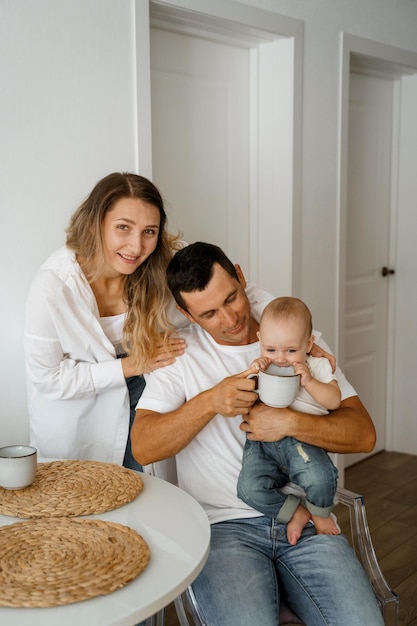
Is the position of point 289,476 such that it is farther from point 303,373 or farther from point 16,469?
point 16,469

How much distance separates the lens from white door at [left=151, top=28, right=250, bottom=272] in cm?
288

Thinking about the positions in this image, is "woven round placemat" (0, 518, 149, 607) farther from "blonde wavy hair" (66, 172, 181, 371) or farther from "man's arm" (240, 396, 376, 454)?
"blonde wavy hair" (66, 172, 181, 371)

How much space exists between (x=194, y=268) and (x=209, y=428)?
0.40 m

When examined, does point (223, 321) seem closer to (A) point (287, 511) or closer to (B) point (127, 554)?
(A) point (287, 511)

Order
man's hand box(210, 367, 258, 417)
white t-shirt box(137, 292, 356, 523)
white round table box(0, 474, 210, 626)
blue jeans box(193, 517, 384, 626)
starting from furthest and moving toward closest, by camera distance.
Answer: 1. white t-shirt box(137, 292, 356, 523)
2. man's hand box(210, 367, 258, 417)
3. blue jeans box(193, 517, 384, 626)
4. white round table box(0, 474, 210, 626)

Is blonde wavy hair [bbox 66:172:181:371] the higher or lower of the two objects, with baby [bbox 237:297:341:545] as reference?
higher

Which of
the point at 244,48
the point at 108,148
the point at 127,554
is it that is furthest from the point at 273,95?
the point at 127,554

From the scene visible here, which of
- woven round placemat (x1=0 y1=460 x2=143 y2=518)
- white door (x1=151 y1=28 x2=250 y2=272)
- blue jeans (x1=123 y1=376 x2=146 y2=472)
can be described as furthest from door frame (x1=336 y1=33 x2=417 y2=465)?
→ woven round placemat (x1=0 y1=460 x2=143 y2=518)

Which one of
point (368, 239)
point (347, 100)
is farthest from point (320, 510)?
point (368, 239)

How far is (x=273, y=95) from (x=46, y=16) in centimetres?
124

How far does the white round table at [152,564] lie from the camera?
1.03m

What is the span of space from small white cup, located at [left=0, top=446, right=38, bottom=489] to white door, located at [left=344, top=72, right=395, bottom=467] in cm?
264

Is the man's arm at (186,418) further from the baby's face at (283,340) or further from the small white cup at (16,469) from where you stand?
the small white cup at (16,469)

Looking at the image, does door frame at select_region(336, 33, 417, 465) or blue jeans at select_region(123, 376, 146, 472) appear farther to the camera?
door frame at select_region(336, 33, 417, 465)
